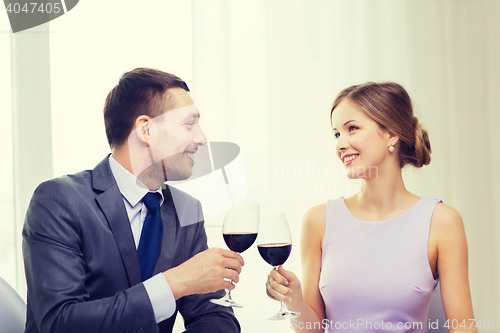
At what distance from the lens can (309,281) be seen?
1.44 m

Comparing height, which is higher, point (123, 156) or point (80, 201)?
point (123, 156)

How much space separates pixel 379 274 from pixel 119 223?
0.85 m

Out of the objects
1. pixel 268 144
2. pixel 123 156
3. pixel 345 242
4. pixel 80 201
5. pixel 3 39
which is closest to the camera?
pixel 80 201

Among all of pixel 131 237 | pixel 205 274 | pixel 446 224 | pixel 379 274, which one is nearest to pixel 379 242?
pixel 379 274

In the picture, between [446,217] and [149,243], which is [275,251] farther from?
[446,217]

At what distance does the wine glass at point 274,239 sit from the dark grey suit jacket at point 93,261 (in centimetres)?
28

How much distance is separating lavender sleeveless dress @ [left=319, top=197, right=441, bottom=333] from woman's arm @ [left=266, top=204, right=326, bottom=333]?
0.10 feet

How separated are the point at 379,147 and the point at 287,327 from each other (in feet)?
3.16

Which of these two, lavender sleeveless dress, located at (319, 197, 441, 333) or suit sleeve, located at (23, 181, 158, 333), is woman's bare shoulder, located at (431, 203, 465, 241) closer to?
lavender sleeveless dress, located at (319, 197, 441, 333)

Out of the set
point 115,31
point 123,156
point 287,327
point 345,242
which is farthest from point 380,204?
point 115,31

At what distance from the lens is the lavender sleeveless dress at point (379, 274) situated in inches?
52.5

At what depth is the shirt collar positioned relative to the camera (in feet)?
4.27

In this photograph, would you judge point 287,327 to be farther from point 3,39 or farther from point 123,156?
point 3,39

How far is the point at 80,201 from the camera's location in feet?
3.81
